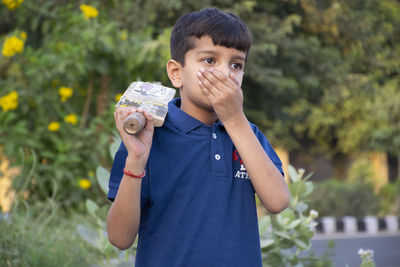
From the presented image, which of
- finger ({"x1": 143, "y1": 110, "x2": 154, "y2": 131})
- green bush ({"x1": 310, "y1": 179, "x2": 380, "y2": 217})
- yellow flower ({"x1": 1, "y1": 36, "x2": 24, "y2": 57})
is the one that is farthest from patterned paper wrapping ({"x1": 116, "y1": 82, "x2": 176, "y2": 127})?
green bush ({"x1": 310, "y1": 179, "x2": 380, "y2": 217})

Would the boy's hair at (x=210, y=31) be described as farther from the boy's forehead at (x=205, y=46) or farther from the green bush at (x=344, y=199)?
the green bush at (x=344, y=199)

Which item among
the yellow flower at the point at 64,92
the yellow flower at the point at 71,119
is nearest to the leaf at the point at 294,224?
the yellow flower at the point at 71,119

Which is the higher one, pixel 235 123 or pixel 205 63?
pixel 205 63

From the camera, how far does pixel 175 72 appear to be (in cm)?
170

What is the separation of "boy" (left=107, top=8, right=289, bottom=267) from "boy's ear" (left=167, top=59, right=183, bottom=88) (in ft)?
0.18

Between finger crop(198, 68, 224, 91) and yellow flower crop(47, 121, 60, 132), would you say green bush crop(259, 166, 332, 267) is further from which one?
yellow flower crop(47, 121, 60, 132)

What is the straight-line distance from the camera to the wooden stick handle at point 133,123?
1392mm

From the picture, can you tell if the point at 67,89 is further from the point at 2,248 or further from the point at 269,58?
the point at 269,58

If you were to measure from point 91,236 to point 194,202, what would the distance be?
4.00 feet

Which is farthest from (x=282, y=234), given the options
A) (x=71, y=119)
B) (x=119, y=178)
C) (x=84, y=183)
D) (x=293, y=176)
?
(x=71, y=119)

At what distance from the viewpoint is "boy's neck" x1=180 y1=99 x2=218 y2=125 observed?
165 cm

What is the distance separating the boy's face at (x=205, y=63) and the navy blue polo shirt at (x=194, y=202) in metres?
0.08

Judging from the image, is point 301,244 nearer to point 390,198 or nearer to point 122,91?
point 122,91

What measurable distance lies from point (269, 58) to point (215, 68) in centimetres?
852
